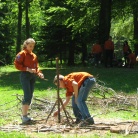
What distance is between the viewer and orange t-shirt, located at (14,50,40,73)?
27.5 ft

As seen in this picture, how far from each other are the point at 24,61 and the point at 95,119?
2017mm

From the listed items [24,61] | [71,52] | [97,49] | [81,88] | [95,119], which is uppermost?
[97,49]

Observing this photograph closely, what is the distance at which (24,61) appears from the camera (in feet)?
27.8

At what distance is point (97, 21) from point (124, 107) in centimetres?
1831

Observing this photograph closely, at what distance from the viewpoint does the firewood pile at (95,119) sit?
741cm

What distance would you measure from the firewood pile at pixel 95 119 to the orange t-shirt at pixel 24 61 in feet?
3.89

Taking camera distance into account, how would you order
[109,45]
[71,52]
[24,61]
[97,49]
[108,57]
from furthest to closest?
[71,52] → [108,57] → [97,49] → [109,45] → [24,61]

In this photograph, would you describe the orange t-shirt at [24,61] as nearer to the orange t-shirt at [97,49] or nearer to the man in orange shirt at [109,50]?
the man in orange shirt at [109,50]

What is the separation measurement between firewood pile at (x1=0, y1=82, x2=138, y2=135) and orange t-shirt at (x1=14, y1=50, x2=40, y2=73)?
3.89 feet

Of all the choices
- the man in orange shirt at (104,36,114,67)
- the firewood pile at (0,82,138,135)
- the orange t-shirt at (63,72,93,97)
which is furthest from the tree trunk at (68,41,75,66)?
the orange t-shirt at (63,72,93,97)

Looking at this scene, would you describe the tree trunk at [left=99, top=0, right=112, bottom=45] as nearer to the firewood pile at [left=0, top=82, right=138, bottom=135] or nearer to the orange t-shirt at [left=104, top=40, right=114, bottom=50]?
the orange t-shirt at [left=104, top=40, right=114, bottom=50]

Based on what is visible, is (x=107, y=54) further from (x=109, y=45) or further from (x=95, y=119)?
(x=95, y=119)

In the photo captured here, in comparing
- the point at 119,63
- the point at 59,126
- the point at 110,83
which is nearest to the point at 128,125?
the point at 59,126

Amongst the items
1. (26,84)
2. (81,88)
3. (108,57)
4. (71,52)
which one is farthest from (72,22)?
(81,88)
